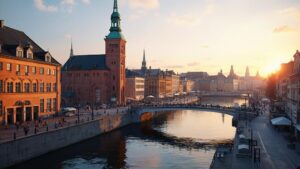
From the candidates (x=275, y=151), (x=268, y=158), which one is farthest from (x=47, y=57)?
(x=268, y=158)

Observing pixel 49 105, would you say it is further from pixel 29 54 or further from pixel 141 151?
pixel 141 151

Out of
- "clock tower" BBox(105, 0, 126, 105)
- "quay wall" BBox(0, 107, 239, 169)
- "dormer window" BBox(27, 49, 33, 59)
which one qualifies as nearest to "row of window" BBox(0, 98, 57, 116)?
"dormer window" BBox(27, 49, 33, 59)

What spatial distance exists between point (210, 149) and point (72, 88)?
81.3m

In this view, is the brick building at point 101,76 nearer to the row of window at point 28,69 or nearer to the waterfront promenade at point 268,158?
the row of window at point 28,69

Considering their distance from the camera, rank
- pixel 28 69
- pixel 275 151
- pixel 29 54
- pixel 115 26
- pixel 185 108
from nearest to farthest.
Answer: pixel 275 151
pixel 28 69
pixel 29 54
pixel 185 108
pixel 115 26

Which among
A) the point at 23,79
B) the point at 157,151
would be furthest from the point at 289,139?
the point at 23,79

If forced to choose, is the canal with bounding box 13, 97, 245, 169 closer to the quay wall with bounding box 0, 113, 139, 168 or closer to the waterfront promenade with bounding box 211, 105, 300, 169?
the quay wall with bounding box 0, 113, 139, 168

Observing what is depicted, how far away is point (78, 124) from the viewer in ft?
224

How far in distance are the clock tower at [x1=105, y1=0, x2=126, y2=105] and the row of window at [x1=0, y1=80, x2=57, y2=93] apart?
45.8 m

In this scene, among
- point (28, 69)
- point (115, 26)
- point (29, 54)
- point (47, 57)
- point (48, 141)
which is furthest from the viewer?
point (115, 26)

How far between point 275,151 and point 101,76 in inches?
3511

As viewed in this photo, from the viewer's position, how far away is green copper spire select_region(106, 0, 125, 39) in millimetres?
119881

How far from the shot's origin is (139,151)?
61969 millimetres

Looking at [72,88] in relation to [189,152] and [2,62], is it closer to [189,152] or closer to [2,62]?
[2,62]
